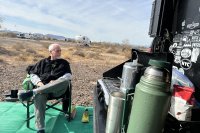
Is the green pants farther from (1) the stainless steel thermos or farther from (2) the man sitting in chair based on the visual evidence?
(1) the stainless steel thermos

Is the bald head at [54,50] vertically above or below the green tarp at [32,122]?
above

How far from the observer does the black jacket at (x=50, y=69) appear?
13.3 feet

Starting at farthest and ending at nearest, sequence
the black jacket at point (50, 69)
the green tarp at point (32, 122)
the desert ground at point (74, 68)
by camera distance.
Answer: the desert ground at point (74, 68) < the black jacket at point (50, 69) < the green tarp at point (32, 122)

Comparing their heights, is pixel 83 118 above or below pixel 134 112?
below

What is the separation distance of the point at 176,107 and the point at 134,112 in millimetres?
268

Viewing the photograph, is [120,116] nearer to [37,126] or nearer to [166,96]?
[166,96]

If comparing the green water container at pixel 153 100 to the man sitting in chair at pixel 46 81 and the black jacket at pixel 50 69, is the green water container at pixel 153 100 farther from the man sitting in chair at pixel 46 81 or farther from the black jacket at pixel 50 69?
the black jacket at pixel 50 69

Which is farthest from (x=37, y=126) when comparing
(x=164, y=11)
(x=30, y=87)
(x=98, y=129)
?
(x=164, y=11)

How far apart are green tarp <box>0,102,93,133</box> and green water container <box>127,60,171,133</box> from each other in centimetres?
254

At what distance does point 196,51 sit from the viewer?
2340 mm

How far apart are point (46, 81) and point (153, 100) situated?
9.21 ft

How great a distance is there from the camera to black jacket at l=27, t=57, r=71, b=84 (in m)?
4.04

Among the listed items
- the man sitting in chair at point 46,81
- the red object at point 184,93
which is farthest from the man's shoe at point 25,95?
the red object at point 184,93

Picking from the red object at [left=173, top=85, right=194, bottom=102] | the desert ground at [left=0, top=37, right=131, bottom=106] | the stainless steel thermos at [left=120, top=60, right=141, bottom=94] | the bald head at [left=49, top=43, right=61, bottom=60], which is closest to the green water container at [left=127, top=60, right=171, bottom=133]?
the red object at [left=173, top=85, right=194, bottom=102]
